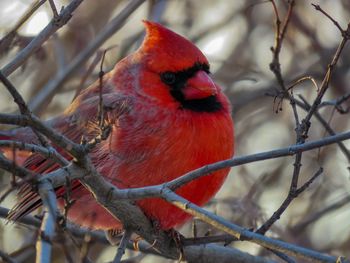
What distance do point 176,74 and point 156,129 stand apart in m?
0.35

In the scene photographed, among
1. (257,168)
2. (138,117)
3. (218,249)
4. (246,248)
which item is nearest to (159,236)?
(218,249)

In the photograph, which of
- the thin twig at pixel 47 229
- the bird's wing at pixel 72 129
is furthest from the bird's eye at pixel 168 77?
the thin twig at pixel 47 229

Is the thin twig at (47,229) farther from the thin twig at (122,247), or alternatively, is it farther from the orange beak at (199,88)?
the orange beak at (199,88)

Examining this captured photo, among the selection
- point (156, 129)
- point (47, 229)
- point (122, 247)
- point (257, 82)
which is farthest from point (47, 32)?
point (257, 82)

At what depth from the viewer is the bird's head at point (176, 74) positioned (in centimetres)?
361

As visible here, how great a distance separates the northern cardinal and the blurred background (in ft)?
3.45

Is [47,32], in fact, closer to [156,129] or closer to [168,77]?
[156,129]

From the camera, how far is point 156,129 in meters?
3.46

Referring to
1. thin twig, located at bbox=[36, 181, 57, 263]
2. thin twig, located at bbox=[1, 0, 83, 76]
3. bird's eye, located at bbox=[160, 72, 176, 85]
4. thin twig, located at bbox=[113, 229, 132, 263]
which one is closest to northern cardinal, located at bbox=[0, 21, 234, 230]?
bird's eye, located at bbox=[160, 72, 176, 85]

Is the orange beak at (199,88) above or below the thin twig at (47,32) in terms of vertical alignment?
below

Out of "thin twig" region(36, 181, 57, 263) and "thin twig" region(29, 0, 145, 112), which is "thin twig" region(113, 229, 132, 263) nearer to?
"thin twig" region(36, 181, 57, 263)

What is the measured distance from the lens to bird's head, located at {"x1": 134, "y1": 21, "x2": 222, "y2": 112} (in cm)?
361

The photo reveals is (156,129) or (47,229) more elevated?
(47,229)

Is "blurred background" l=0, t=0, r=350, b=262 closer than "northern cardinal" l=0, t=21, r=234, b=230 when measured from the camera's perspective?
No
